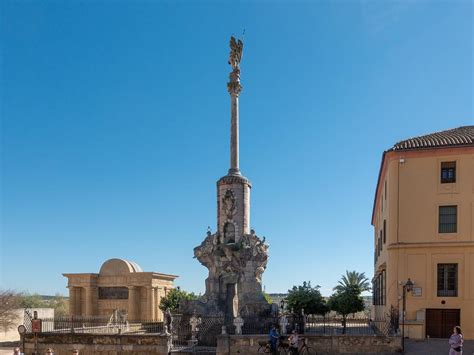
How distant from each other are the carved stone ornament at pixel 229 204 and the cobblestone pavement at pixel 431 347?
1390 cm

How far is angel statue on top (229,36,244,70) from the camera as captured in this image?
37.2 meters

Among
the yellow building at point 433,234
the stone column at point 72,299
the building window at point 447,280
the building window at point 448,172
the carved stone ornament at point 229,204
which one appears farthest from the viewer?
the stone column at point 72,299

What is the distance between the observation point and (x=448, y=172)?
26.8 metres

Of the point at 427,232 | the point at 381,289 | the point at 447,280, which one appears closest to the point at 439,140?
the point at 427,232

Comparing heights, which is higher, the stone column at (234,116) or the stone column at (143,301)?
the stone column at (234,116)

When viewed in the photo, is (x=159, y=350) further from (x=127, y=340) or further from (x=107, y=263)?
(x=107, y=263)

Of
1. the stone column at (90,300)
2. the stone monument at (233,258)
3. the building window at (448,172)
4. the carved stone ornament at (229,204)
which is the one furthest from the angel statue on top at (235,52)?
the stone column at (90,300)

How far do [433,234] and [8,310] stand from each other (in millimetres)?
34700

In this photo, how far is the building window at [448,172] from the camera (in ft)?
87.6

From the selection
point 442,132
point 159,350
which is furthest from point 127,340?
point 442,132

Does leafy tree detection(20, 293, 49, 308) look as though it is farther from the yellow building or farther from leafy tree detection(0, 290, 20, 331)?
the yellow building

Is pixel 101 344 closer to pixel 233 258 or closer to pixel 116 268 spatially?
pixel 233 258

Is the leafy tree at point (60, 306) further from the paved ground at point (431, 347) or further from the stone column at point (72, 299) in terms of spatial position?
the paved ground at point (431, 347)

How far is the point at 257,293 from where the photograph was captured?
31656 mm
